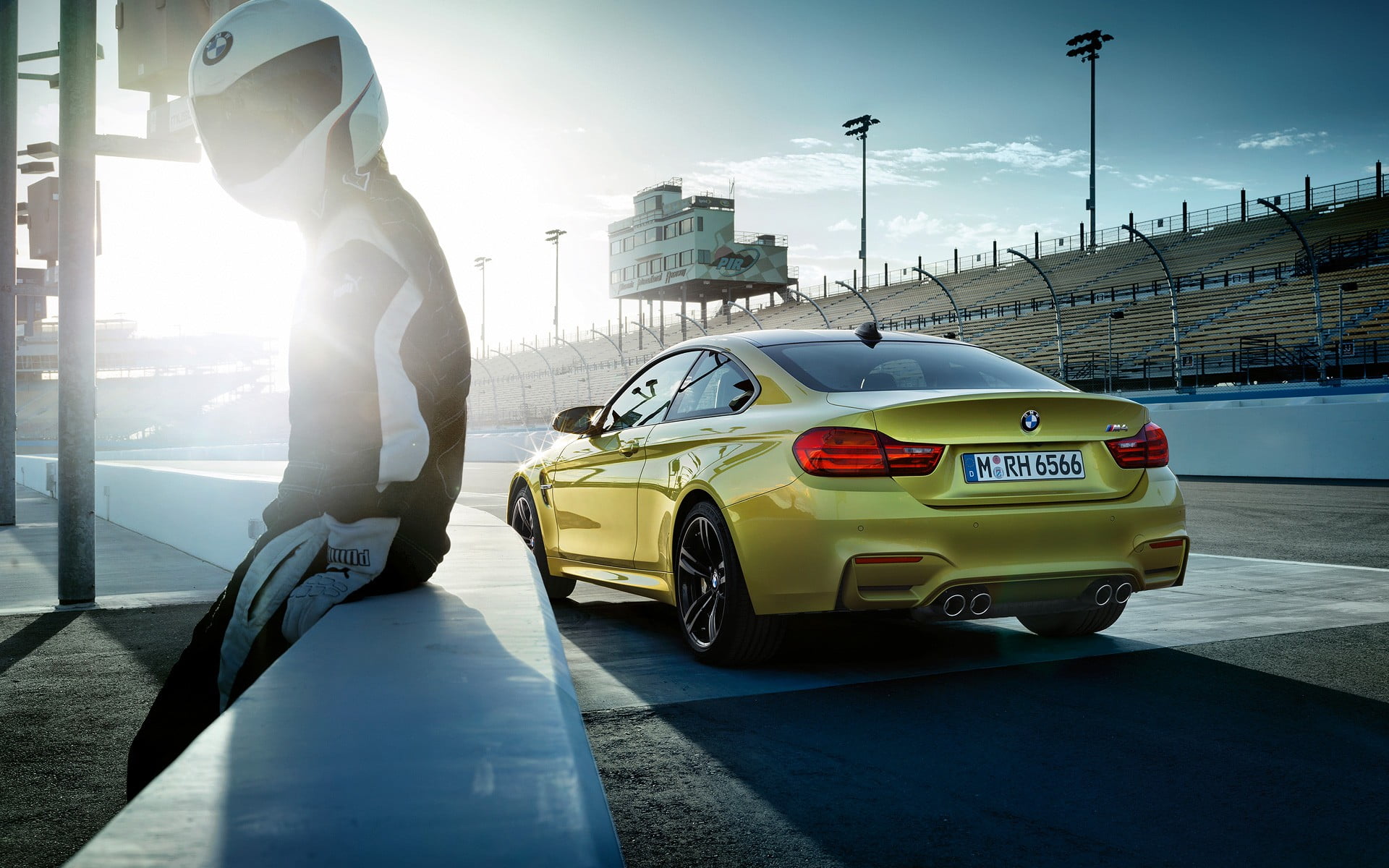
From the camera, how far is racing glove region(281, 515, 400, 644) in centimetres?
247

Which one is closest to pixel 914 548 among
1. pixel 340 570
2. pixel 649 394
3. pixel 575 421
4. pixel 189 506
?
pixel 649 394

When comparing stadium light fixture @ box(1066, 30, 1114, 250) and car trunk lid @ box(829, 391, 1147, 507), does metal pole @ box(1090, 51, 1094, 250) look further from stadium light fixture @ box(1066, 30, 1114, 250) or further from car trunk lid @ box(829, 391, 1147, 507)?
car trunk lid @ box(829, 391, 1147, 507)

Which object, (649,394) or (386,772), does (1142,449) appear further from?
(386,772)

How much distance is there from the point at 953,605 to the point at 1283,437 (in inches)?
645

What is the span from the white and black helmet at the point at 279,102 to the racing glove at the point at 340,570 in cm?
A: 72

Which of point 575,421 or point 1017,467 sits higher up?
point 575,421

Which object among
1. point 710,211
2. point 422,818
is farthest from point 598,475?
point 710,211

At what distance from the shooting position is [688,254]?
3004 inches

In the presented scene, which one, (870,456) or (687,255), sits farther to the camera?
(687,255)

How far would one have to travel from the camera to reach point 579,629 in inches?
240

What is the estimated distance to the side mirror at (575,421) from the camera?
645 centimetres

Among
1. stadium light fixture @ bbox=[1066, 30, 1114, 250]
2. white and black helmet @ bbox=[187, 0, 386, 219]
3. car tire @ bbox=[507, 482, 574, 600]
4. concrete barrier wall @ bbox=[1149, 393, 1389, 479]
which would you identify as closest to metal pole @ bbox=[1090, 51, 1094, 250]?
stadium light fixture @ bbox=[1066, 30, 1114, 250]

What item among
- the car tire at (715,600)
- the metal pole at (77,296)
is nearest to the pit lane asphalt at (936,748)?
the car tire at (715,600)

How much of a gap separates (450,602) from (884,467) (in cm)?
214
